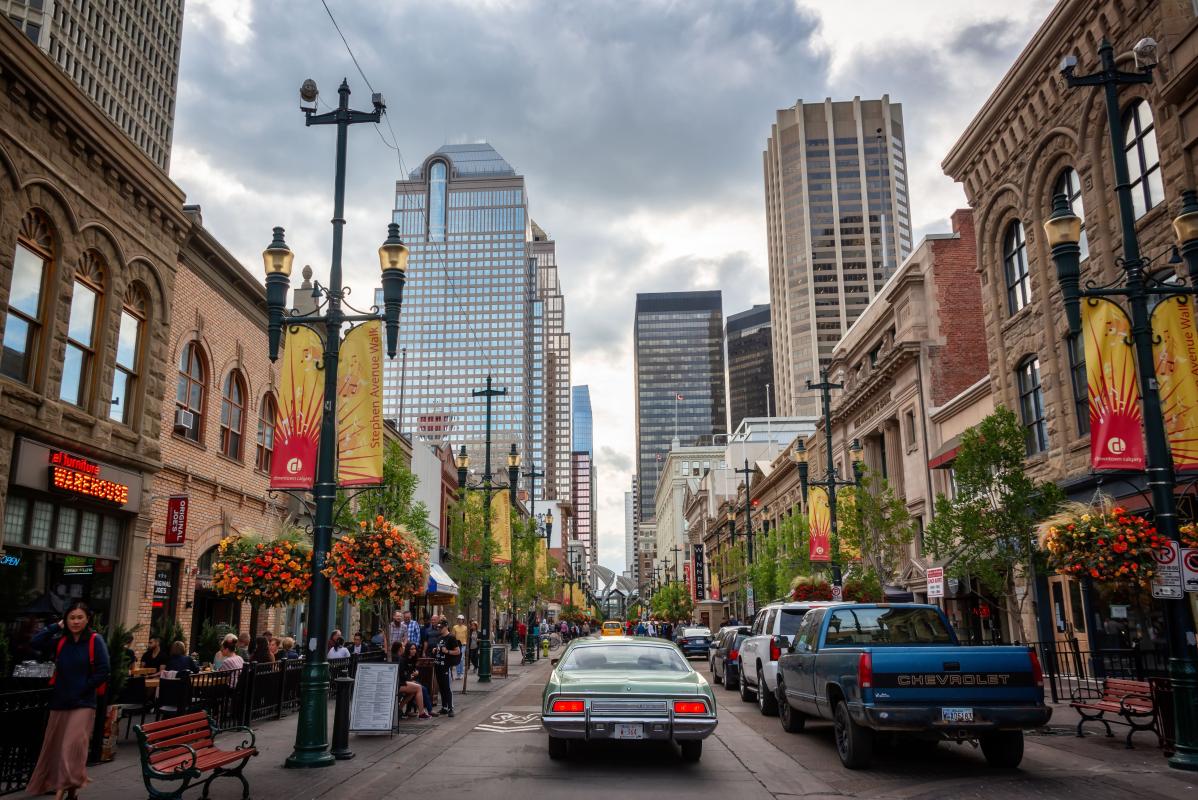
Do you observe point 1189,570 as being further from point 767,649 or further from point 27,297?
point 27,297

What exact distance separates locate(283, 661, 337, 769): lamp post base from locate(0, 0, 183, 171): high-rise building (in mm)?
77355

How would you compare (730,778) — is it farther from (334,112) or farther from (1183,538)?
(334,112)

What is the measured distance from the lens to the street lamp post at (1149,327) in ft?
34.2

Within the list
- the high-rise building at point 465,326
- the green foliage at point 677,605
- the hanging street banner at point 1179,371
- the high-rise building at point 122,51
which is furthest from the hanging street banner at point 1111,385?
the high-rise building at point 465,326

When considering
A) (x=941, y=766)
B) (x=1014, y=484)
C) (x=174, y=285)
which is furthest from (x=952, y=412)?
(x=174, y=285)

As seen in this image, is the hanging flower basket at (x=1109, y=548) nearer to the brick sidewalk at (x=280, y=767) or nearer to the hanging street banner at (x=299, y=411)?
the brick sidewalk at (x=280, y=767)

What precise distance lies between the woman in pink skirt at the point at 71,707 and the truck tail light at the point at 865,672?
7.92m

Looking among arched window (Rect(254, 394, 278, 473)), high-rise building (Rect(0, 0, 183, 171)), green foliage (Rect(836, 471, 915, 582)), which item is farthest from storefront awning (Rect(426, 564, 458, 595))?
high-rise building (Rect(0, 0, 183, 171))

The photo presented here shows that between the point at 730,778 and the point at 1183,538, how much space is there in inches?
351

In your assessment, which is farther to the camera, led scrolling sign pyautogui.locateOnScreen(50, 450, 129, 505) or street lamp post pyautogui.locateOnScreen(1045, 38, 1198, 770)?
led scrolling sign pyautogui.locateOnScreen(50, 450, 129, 505)

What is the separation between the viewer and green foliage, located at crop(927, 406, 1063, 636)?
19422 millimetres

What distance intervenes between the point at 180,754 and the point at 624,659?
5.43m

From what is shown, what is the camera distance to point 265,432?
87.8 feet

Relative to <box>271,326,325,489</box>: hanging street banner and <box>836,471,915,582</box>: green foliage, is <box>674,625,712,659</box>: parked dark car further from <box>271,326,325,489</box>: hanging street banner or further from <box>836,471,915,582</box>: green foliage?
<box>271,326,325,489</box>: hanging street banner
